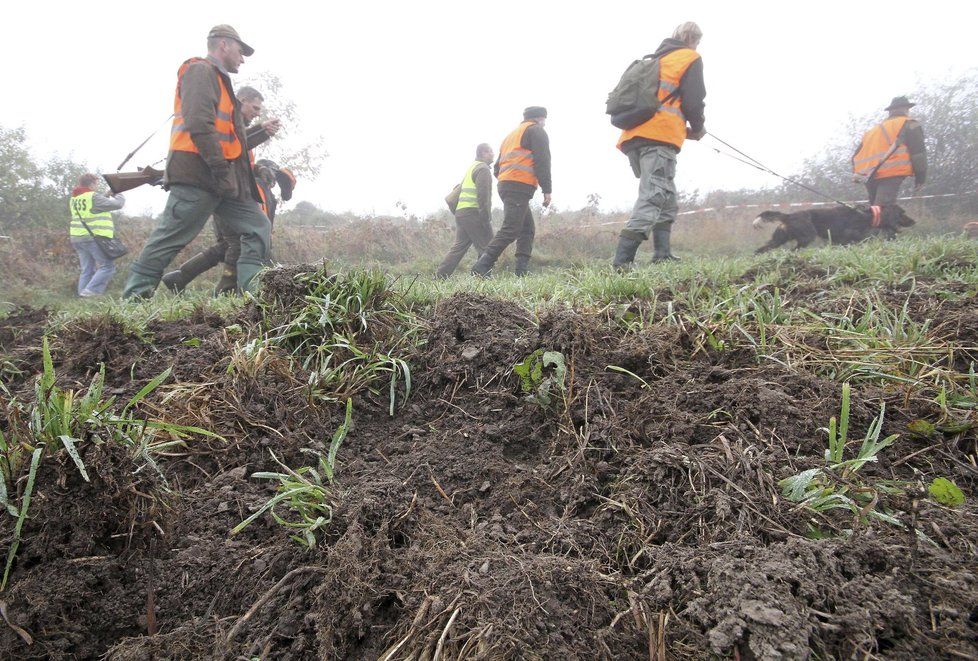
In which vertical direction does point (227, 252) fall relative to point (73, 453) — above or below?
above

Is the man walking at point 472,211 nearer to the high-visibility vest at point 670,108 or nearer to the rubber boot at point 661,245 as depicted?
the high-visibility vest at point 670,108

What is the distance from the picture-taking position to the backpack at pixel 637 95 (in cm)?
466

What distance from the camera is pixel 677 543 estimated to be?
1152 millimetres

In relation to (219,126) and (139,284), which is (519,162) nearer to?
(219,126)

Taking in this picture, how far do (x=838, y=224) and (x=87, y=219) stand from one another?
11679 millimetres

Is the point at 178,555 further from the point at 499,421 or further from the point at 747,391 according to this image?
the point at 747,391

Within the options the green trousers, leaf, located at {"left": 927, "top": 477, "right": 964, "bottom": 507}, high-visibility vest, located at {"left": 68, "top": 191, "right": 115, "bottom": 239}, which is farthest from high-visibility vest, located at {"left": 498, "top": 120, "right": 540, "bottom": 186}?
high-visibility vest, located at {"left": 68, "top": 191, "right": 115, "bottom": 239}

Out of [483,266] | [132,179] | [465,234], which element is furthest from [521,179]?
[132,179]

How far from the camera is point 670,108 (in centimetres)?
482

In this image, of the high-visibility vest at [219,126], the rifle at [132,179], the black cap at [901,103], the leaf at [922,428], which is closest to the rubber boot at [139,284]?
the high-visibility vest at [219,126]

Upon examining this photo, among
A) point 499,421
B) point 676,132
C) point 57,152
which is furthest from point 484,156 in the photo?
point 57,152

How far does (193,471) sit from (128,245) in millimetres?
10441

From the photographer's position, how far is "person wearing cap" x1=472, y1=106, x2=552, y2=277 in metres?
6.29

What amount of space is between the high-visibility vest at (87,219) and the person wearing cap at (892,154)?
12240 millimetres
